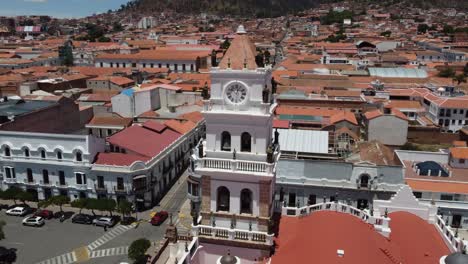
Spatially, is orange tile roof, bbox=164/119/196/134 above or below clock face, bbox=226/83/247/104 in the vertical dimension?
below

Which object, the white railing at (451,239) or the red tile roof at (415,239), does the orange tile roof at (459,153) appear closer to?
the white railing at (451,239)

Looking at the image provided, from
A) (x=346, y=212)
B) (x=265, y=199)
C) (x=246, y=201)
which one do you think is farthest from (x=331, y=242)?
(x=346, y=212)

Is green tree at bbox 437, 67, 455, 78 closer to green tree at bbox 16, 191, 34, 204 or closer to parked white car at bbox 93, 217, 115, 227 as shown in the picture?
parked white car at bbox 93, 217, 115, 227

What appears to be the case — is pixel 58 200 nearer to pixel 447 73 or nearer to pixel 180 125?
pixel 180 125

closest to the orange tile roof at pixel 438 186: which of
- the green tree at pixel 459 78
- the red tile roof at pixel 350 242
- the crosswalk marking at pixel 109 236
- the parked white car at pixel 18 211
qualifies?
the red tile roof at pixel 350 242

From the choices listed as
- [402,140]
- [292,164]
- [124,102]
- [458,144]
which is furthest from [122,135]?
[458,144]

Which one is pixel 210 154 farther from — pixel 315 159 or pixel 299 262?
pixel 315 159

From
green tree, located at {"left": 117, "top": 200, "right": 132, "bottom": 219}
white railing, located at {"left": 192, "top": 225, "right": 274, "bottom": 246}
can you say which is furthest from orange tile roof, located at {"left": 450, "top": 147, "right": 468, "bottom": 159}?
green tree, located at {"left": 117, "top": 200, "right": 132, "bottom": 219}

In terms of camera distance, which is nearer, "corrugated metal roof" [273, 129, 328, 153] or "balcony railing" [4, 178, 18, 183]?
"corrugated metal roof" [273, 129, 328, 153]
